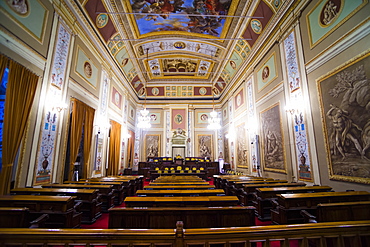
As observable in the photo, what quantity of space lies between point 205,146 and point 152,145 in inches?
198

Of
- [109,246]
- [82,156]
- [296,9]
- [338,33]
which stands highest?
[296,9]

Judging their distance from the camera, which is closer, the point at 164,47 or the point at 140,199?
the point at 140,199

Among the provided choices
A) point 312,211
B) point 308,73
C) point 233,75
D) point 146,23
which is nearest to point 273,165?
point 308,73

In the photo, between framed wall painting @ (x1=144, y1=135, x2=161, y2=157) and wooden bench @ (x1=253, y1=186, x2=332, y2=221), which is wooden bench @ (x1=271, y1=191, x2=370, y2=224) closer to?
wooden bench @ (x1=253, y1=186, x2=332, y2=221)

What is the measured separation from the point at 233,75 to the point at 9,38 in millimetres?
12017

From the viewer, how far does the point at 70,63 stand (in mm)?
6754

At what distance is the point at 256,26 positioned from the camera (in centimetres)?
861

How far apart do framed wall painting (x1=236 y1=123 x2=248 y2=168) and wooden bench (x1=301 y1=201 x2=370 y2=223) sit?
27.5 ft

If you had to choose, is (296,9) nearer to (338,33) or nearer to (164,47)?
(338,33)

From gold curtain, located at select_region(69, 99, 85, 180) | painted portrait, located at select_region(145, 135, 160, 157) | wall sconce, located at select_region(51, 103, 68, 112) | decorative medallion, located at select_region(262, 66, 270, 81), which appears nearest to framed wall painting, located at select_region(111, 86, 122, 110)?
gold curtain, located at select_region(69, 99, 85, 180)

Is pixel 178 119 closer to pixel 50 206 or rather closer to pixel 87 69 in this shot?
pixel 87 69

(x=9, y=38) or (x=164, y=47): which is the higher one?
(x=164, y=47)

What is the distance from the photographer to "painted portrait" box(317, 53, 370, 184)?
4.02m

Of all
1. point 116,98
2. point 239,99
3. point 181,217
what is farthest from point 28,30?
point 239,99
